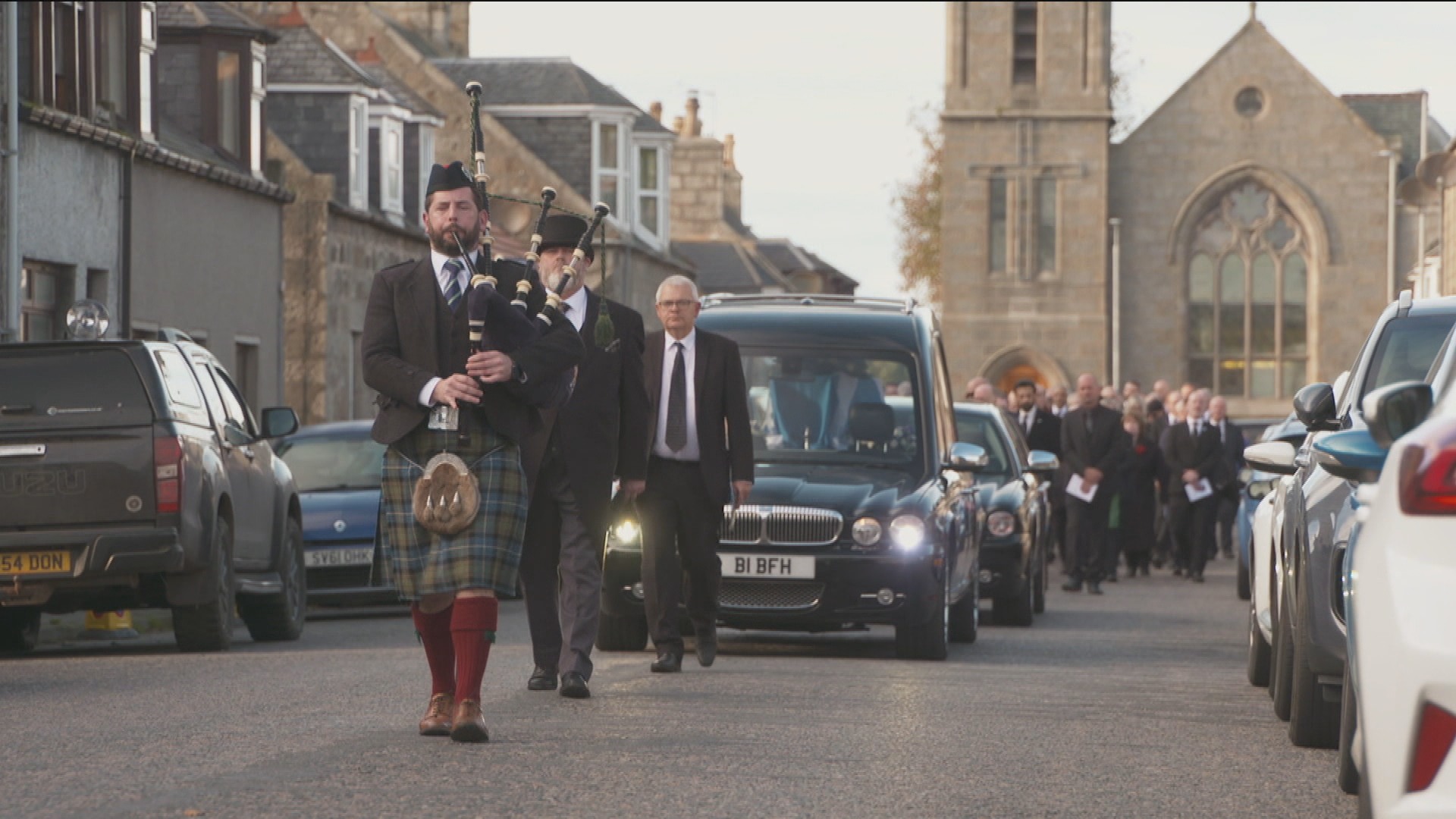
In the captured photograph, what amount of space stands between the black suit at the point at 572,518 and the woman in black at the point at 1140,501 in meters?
14.5

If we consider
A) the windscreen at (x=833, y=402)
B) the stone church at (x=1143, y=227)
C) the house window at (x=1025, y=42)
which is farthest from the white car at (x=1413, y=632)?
the house window at (x=1025, y=42)

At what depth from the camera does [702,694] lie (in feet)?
34.9

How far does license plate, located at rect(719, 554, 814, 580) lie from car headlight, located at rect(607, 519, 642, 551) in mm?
465

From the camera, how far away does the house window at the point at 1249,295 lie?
220 ft

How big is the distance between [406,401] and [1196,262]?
6052 centimetres

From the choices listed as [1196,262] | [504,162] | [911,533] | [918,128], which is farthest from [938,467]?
[918,128]

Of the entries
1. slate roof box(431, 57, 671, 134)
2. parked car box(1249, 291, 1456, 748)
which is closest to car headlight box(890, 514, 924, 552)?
parked car box(1249, 291, 1456, 748)

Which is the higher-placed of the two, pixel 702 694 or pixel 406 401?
pixel 406 401

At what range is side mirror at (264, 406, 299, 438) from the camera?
15.8 metres

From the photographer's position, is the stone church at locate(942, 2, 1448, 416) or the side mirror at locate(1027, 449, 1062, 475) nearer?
the side mirror at locate(1027, 449, 1062, 475)

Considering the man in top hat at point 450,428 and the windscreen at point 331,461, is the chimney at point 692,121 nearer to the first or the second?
the windscreen at point 331,461

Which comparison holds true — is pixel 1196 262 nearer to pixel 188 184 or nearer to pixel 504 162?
pixel 504 162

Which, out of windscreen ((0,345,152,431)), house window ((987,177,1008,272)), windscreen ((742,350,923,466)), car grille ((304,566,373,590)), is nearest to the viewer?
windscreen ((0,345,152,431))

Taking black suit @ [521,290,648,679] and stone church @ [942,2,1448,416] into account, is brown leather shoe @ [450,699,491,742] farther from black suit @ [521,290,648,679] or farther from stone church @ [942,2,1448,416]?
stone church @ [942,2,1448,416]
